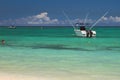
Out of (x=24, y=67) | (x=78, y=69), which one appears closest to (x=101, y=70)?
(x=78, y=69)

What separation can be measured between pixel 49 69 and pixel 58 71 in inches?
31.4

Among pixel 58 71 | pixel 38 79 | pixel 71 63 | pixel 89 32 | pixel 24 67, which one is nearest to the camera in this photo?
pixel 38 79

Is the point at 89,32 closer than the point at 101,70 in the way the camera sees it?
No

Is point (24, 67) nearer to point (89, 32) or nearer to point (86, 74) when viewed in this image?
point (86, 74)

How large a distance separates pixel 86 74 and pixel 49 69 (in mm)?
2098

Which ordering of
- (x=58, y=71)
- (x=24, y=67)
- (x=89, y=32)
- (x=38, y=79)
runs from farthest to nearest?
(x=89, y=32)
(x=24, y=67)
(x=58, y=71)
(x=38, y=79)

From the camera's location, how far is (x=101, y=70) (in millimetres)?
14898

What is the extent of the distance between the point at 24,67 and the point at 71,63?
8.64 ft

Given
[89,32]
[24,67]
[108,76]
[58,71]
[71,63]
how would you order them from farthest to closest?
1. [89,32]
2. [71,63]
3. [24,67]
4. [58,71]
5. [108,76]

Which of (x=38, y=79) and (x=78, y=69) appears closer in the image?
(x=38, y=79)

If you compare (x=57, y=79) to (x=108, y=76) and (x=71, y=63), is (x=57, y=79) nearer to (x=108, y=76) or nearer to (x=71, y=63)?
(x=108, y=76)

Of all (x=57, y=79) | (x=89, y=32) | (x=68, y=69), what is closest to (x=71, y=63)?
(x=68, y=69)

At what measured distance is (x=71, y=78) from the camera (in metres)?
12.8

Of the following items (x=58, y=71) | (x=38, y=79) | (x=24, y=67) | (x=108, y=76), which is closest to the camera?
(x=38, y=79)
